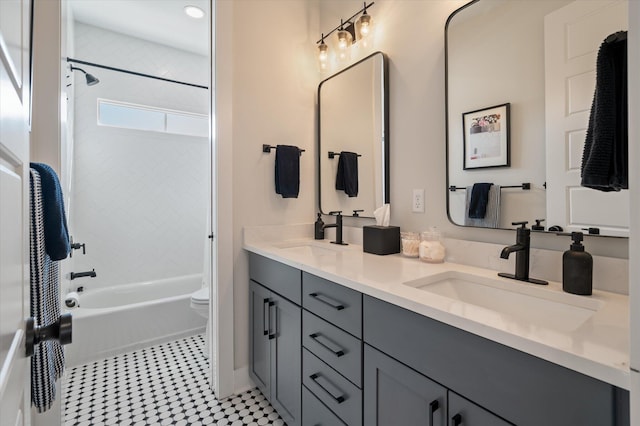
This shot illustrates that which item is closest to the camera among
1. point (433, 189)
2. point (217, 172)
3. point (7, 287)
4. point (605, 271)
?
point (7, 287)

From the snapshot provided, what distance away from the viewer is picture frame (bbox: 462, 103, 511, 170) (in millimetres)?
1216

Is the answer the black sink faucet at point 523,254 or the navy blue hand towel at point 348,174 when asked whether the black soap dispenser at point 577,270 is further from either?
the navy blue hand towel at point 348,174

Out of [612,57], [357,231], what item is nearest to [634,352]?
[612,57]

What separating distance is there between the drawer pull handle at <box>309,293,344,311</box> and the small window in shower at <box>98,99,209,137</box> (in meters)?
2.71

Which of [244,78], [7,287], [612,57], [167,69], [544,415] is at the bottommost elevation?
[544,415]

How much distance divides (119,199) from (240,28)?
2.06 meters

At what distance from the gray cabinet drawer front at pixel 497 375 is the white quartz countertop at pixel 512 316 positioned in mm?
32

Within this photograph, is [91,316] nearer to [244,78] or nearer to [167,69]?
[244,78]

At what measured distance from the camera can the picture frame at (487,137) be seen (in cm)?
122

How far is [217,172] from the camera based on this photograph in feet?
5.87

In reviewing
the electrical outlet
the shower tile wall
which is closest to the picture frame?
the electrical outlet

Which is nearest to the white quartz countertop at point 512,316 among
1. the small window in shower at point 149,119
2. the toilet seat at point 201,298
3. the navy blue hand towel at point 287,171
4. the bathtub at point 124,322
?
the navy blue hand towel at point 287,171

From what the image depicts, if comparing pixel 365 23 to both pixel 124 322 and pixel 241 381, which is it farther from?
pixel 124 322

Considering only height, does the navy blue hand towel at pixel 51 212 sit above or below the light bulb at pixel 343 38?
below
